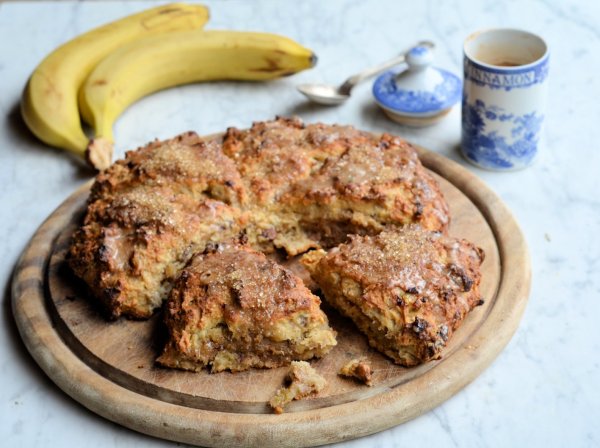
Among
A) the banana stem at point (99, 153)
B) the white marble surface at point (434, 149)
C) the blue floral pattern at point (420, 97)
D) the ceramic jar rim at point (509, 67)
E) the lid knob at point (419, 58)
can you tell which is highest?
the ceramic jar rim at point (509, 67)

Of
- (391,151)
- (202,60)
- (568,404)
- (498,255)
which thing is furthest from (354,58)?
(568,404)

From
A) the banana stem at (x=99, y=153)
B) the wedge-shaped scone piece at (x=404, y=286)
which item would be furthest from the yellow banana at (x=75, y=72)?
the wedge-shaped scone piece at (x=404, y=286)

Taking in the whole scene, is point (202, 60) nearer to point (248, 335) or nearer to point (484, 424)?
point (248, 335)

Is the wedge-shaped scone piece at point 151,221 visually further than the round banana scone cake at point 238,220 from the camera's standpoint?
Yes

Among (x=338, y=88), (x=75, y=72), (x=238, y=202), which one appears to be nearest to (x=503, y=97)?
(x=338, y=88)

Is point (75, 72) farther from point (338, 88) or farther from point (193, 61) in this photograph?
point (338, 88)

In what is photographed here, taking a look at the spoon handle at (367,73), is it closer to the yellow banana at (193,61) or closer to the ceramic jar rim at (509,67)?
the yellow banana at (193,61)

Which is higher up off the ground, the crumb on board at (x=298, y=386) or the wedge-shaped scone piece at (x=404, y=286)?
the wedge-shaped scone piece at (x=404, y=286)
